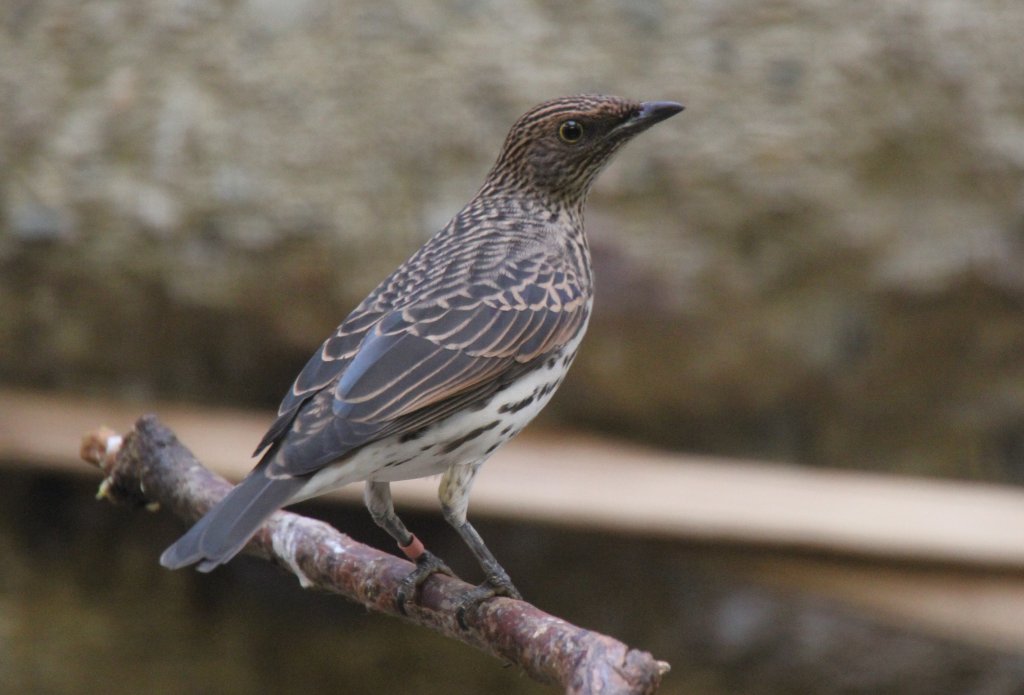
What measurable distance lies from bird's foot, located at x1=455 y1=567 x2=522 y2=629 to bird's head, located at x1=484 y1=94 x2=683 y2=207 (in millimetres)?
1402

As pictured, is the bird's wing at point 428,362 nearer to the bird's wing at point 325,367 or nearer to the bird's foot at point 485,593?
the bird's wing at point 325,367

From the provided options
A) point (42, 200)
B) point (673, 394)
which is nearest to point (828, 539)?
point (673, 394)

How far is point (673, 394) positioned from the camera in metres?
6.88

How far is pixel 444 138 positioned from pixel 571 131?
1.98 m

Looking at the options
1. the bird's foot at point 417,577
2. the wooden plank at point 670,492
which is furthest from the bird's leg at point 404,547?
the wooden plank at point 670,492

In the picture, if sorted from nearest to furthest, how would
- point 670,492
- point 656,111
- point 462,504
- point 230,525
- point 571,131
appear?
point 230,525 → point 462,504 → point 656,111 → point 571,131 → point 670,492

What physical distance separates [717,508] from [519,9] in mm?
2385

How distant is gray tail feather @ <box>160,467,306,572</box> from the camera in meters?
3.12

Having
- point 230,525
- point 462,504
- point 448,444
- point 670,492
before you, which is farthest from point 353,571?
point 670,492

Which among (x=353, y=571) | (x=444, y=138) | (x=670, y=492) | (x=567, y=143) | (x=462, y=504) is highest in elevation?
(x=567, y=143)

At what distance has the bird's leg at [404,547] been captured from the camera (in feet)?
12.4

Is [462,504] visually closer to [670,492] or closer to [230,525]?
[230,525]

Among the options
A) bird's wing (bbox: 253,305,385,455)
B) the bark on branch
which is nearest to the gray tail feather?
bird's wing (bbox: 253,305,385,455)

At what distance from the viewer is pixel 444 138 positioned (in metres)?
6.39
